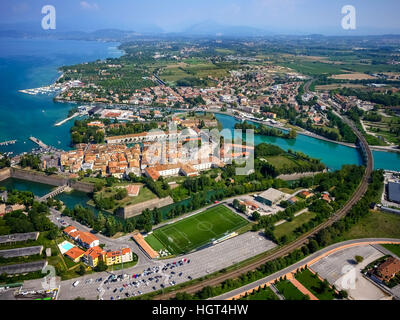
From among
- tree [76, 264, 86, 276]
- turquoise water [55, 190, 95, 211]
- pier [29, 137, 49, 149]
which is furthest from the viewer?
pier [29, 137, 49, 149]

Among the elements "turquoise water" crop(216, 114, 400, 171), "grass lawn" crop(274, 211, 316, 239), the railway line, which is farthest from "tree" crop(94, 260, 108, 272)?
"turquoise water" crop(216, 114, 400, 171)

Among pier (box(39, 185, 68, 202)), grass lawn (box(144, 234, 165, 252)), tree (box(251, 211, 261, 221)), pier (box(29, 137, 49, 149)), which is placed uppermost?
pier (box(29, 137, 49, 149))

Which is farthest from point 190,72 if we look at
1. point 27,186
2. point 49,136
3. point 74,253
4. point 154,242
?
point 74,253

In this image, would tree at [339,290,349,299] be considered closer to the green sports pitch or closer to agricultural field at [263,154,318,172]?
the green sports pitch

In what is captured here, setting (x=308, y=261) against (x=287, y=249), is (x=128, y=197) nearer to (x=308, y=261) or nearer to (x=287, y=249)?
(x=287, y=249)

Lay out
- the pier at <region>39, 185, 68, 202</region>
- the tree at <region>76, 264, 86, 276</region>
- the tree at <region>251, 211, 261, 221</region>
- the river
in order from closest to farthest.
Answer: the tree at <region>76, 264, 86, 276</region> < the tree at <region>251, 211, 261, 221</region> < the pier at <region>39, 185, 68, 202</region> < the river

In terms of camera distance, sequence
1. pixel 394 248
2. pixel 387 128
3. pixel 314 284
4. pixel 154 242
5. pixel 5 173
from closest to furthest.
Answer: pixel 314 284, pixel 394 248, pixel 154 242, pixel 5 173, pixel 387 128

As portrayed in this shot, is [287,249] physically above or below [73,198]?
below

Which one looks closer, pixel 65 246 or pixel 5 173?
pixel 65 246
